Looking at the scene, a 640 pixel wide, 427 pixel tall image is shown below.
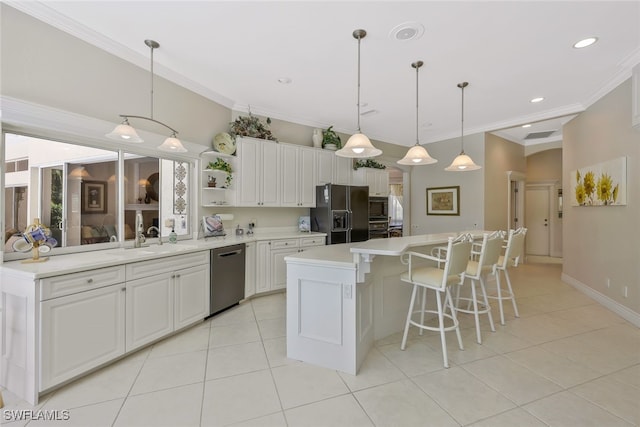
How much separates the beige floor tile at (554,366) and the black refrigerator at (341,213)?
9.02 feet

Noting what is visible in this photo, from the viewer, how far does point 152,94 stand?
3.17m

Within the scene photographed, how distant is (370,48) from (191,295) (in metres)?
3.17

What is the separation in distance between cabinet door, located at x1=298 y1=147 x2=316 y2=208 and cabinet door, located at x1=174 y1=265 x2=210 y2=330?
2009mm

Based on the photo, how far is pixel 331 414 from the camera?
1818 mm

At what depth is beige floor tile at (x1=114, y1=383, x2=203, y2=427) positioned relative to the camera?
1.75 meters

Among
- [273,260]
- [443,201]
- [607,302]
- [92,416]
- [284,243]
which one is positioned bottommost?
[92,416]

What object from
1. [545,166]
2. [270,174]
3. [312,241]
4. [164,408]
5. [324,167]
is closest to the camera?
[164,408]

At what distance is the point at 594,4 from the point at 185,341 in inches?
181

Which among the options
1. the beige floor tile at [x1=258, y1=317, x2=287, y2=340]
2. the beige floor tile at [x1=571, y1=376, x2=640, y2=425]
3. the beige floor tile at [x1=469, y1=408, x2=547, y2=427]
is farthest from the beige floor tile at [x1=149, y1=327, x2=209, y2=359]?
the beige floor tile at [x1=571, y1=376, x2=640, y2=425]

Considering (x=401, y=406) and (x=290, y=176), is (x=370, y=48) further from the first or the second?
(x=401, y=406)

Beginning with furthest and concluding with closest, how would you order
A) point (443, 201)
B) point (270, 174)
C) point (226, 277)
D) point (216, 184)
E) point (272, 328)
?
A: point (443, 201) < point (270, 174) < point (216, 184) < point (226, 277) < point (272, 328)

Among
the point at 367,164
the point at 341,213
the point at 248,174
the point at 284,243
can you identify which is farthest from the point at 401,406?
the point at 367,164

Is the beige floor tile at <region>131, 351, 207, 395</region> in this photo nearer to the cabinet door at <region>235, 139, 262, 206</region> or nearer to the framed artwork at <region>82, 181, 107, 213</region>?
the framed artwork at <region>82, 181, 107, 213</region>

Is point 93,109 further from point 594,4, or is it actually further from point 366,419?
point 594,4
